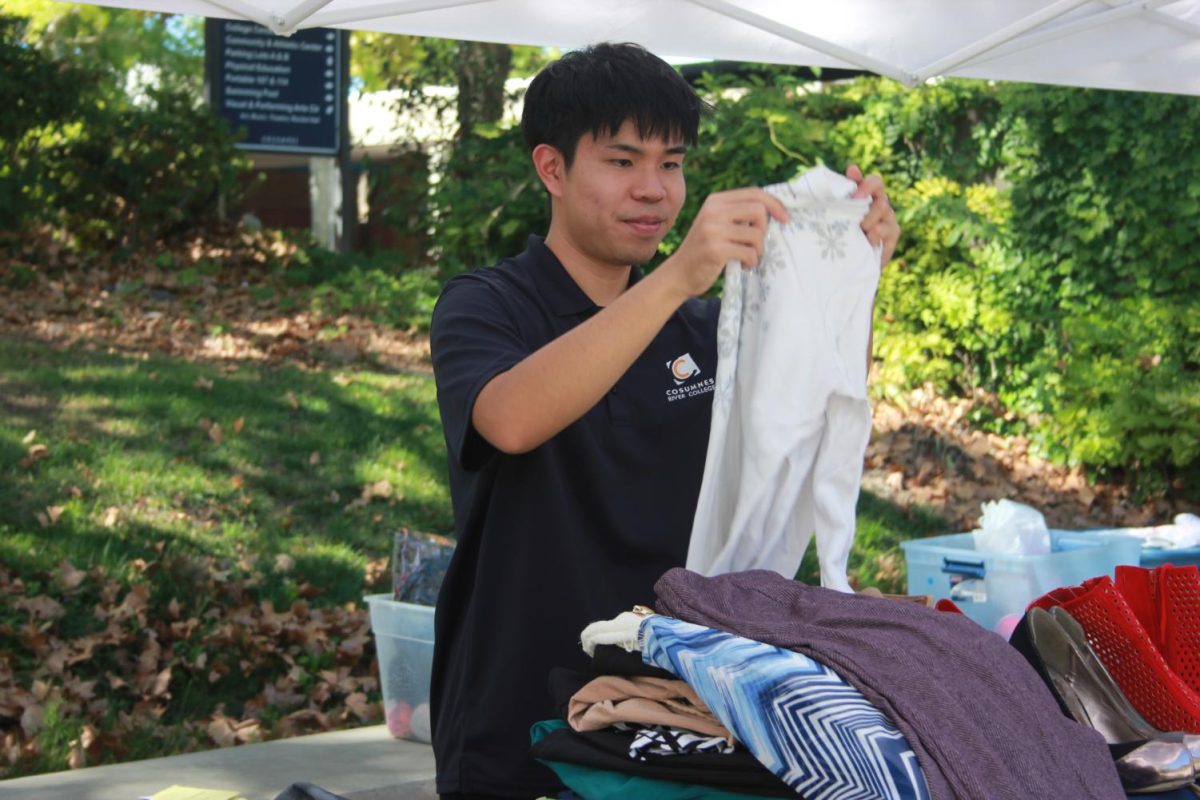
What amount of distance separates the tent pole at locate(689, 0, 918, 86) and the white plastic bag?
1421 millimetres

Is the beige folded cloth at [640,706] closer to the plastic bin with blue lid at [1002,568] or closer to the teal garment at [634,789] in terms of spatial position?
the teal garment at [634,789]

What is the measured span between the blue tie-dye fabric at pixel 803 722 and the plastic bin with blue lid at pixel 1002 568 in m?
2.18

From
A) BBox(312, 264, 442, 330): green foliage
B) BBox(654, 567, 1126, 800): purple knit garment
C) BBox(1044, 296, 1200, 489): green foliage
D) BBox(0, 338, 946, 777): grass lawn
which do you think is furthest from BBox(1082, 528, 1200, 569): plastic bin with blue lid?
BBox(312, 264, 442, 330): green foliage

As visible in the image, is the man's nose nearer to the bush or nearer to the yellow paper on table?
the yellow paper on table

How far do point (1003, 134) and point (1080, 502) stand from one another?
2.54 m

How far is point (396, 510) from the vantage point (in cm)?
675

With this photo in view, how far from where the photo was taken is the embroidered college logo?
2.47 meters

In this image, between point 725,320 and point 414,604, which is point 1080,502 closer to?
point 414,604

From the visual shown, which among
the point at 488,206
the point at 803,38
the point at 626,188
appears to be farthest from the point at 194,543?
the point at 488,206

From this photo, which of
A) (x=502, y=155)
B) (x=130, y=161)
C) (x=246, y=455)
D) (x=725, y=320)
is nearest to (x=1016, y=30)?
(x=725, y=320)

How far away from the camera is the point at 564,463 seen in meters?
2.30

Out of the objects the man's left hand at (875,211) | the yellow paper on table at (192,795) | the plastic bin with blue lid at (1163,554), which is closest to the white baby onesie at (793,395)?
the man's left hand at (875,211)

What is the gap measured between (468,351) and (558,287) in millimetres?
360

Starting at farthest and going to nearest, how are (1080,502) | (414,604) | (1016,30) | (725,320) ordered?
(1080,502) < (414,604) < (1016,30) < (725,320)
